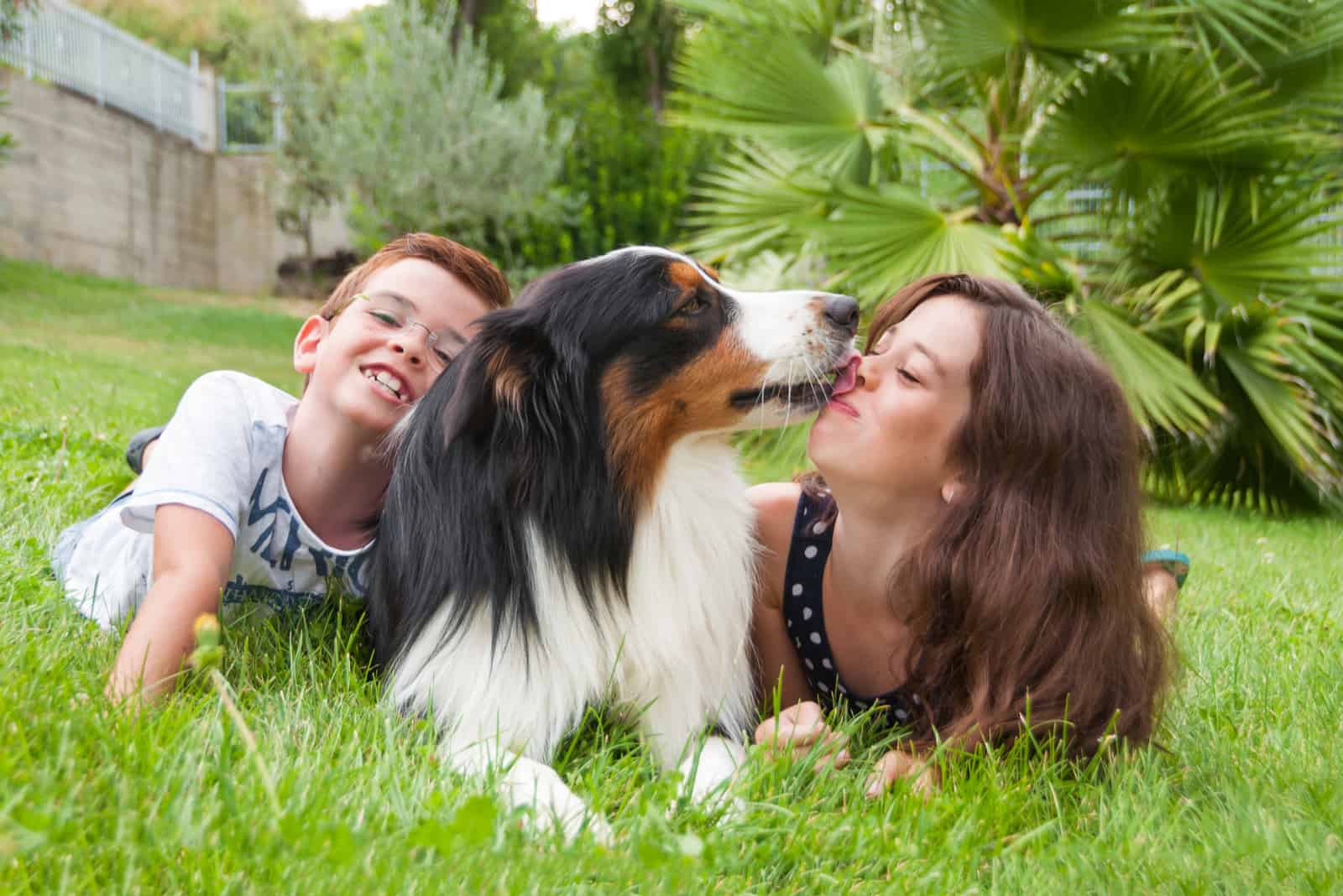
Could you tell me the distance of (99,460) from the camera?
4.64 metres

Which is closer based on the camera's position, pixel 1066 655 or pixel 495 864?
pixel 495 864

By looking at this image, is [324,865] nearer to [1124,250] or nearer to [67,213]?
[1124,250]

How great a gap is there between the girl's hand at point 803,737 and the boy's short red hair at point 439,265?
1.43m

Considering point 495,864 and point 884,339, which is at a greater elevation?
point 884,339

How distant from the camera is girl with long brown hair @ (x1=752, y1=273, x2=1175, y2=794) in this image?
97.8 inches

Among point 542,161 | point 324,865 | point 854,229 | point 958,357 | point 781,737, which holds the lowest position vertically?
point 781,737

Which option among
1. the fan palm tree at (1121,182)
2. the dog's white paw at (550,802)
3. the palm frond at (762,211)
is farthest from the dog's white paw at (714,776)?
the palm frond at (762,211)

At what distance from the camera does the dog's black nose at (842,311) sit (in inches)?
98.7

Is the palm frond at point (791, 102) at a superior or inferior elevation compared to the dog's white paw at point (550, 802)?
superior

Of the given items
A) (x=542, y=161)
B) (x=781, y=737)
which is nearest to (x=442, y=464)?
(x=781, y=737)

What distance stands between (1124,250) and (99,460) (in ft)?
18.8

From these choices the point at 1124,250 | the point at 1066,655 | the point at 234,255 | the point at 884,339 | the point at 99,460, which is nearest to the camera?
the point at 1066,655

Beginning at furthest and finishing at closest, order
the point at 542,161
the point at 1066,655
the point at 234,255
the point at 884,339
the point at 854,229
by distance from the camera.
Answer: the point at 234,255, the point at 542,161, the point at 854,229, the point at 884,339, the point at 1066,655

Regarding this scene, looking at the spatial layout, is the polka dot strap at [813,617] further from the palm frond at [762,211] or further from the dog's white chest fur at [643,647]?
the palm frond at [762,211]
